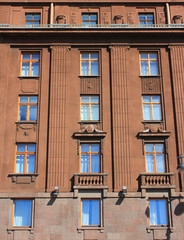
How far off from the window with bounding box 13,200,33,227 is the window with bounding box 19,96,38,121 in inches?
216

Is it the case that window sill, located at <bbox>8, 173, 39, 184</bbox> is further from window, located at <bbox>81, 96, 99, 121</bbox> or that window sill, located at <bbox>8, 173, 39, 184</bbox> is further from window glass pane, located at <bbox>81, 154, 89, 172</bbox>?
window, located at <bbox>81, 96, 99, 121</bbox>

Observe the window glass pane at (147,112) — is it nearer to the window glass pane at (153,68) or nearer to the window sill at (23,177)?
the window glass pane at (153,68)

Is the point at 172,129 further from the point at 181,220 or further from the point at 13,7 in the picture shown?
the point at 13,7

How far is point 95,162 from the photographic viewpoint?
71.1ft

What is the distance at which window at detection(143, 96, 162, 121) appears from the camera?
75.1 ft

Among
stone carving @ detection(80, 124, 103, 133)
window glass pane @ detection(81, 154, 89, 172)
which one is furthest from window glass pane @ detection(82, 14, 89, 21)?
window glass pane @ detection(81, 154, 89, 172)

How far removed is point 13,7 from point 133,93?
37.3 ft

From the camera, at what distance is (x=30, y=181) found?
21.0 metres

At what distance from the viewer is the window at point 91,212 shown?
20.4 m

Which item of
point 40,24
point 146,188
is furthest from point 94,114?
point 40,24

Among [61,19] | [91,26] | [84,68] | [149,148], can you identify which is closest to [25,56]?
[61,19]

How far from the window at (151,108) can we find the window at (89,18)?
7.24m

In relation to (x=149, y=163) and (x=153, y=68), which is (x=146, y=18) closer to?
(x=153, y=68)

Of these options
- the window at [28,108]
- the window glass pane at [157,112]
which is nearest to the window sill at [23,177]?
the window at [28,108]
